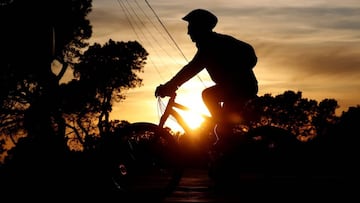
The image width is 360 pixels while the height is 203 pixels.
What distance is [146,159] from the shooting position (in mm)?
8008

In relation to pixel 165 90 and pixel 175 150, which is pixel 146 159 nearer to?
pixel 175 150

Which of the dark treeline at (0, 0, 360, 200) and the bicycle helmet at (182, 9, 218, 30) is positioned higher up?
the dark treeline at (0, 0, 360, 200)

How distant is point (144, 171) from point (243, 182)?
1276mm

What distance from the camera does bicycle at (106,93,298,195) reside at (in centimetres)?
754

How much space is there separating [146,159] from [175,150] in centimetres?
46

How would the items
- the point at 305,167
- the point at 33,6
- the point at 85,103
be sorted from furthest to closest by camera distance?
the point at 85,103
the point at 33,6
the point at 305,167

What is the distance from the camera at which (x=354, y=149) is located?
16.2 m

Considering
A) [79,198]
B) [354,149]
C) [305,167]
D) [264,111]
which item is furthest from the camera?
[264,111]

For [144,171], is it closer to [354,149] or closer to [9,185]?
[9,185]

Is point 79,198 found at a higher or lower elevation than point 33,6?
lower

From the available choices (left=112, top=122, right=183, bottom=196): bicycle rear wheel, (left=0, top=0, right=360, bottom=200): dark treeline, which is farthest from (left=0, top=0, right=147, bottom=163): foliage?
(left=112, top=122, right=183, bottom=196): bicycle rear wheel

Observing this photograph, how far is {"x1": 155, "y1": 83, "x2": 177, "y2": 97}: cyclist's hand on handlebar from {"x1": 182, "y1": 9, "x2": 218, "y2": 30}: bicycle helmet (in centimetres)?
84

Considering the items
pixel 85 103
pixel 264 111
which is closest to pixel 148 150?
pixel 85 103

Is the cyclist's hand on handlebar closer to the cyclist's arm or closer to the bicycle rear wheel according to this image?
the cyclist's arm
